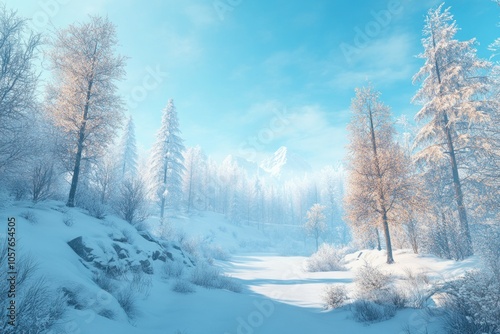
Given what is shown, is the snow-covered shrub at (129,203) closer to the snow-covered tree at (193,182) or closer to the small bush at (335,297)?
the small bush at (335,297)

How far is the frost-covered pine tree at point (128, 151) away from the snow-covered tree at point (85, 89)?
98.9 feet

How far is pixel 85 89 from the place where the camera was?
39.8ft

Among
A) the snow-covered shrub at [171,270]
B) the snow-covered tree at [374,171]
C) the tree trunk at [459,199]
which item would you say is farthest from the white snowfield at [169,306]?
the snow-covered tree at [374,171]

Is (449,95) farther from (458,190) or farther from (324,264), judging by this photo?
(324,264)

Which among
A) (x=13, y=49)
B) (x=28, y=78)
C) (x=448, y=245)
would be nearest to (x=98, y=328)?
(x=28, y=78)

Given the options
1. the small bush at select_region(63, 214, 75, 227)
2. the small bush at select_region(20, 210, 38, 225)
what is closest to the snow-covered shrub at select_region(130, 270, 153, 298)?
the small bush at select_region(63, 214, 75, 227)

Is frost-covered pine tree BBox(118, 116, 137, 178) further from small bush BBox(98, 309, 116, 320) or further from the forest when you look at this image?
small bush BBox(98, 309, 116, 320)

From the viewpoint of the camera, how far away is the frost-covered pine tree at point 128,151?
40719mm

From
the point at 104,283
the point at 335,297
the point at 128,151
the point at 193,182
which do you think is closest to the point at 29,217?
the point at 104,283

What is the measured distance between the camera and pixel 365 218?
49.6 feet

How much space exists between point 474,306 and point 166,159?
34102 millimetres

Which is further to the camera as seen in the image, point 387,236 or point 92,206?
point 387,236

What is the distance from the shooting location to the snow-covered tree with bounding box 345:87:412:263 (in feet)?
47.3

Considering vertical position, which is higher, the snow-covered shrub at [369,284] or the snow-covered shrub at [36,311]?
the snow-covered shrub at [36,311]
